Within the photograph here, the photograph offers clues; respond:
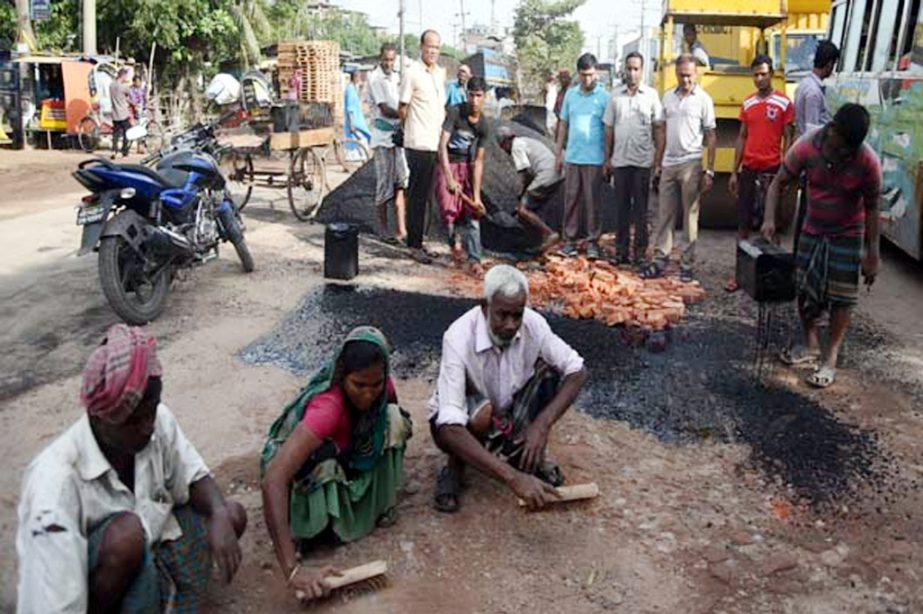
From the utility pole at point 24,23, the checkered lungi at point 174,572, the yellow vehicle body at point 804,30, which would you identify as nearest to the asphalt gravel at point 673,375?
the checkered lungi at point 174,572

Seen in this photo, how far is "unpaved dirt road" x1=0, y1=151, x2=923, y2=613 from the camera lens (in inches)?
117

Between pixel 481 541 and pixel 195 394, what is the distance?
2140 millimetres

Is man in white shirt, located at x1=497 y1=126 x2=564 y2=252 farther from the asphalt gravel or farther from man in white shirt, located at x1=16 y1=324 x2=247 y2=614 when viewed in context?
man in white shirt, located at x1=16 y1=324 x2=247 y2=614

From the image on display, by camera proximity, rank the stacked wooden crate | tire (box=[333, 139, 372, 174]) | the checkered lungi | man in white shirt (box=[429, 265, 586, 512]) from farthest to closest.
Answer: the stacked wooden crate, tire (box=[333, 139, 372, 174]), man in white shirt (box=[429, 265, 586, 512]), the checkered lungi

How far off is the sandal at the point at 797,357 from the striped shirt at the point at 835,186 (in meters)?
0.78

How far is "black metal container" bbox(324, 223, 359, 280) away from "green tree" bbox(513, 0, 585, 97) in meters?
37.2

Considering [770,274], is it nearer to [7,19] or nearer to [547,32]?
[7,19]

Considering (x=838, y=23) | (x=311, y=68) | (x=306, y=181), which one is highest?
(x=838, y=23)

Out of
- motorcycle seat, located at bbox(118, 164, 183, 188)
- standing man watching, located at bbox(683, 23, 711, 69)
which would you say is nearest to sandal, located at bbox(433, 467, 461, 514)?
motorcycle seat, located at bbox(118, 164, 183, 188)

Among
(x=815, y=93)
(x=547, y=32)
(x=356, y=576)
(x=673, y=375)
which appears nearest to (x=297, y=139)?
(x=815, y=93)

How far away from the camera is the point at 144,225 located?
580 centimetres

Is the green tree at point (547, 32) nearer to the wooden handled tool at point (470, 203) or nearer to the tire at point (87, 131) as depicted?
the tire at point (87, 131)

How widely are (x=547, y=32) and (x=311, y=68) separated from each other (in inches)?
1094

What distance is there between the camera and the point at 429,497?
3.65 m
